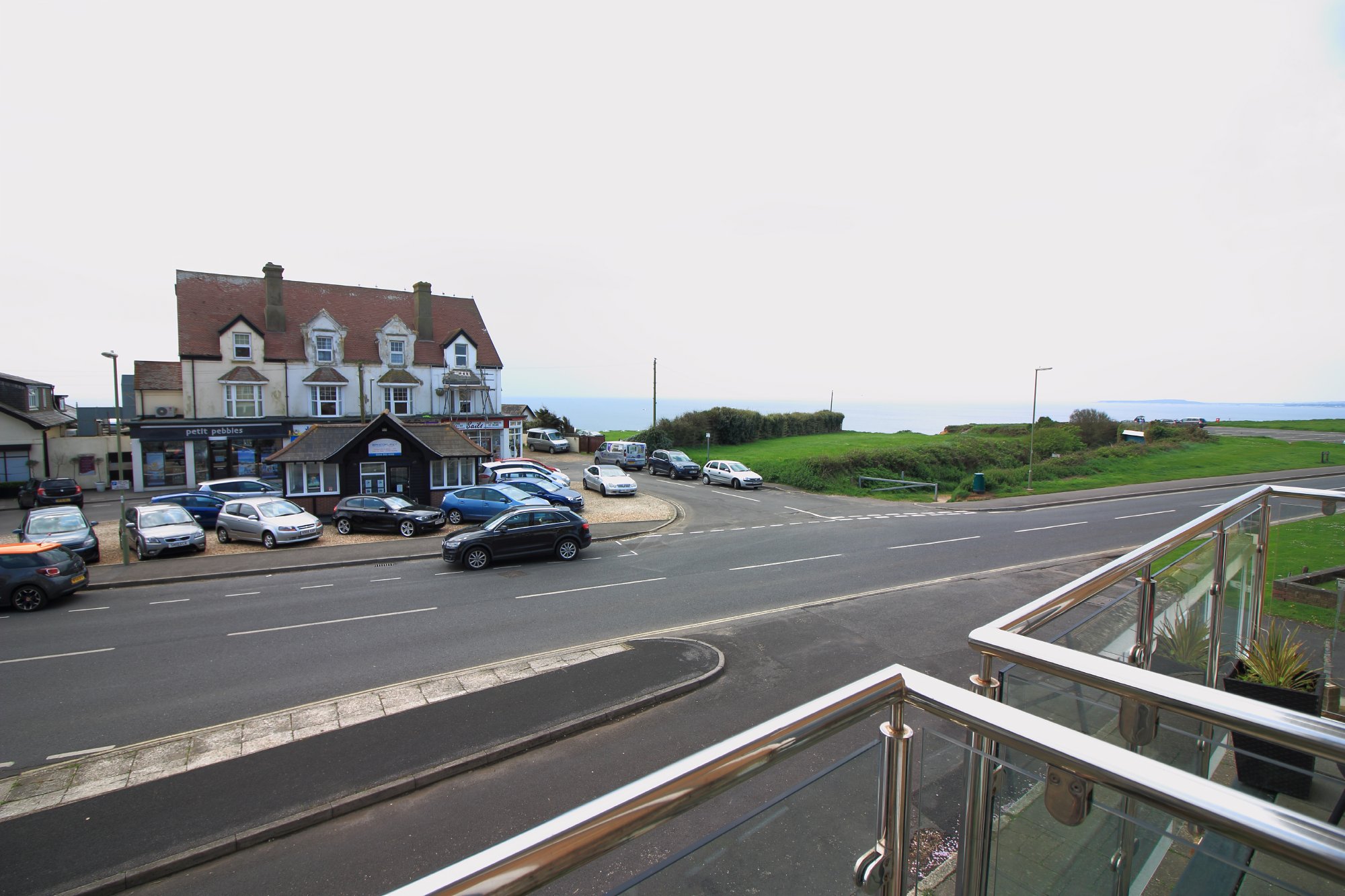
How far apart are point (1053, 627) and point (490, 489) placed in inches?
1061

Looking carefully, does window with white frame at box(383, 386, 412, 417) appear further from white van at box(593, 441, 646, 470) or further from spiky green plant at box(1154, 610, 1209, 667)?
spiky green plant at box(1154, 610, 1209, 667)

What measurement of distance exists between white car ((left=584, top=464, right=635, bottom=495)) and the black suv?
27.0 ft

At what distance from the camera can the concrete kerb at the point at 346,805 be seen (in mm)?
6734

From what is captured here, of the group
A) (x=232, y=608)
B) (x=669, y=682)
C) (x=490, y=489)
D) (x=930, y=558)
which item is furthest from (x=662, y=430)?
(x=669, y=682)

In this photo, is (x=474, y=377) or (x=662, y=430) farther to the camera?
(x=662, y=430)

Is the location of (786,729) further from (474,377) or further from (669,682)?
(474,377)

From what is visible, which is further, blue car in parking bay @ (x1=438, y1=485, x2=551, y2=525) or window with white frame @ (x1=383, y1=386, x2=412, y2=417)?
window with white frame @ (x1=383, y1=386, x2=412, y2=417)

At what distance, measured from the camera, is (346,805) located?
7.76m

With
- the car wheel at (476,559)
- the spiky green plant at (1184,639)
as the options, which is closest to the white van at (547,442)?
the car wheel at (476,559)

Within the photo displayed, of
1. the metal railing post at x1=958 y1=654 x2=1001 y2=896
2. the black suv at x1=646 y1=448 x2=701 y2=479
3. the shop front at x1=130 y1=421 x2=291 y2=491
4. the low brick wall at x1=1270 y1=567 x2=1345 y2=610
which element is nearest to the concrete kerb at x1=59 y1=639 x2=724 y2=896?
the metal railing post at x1=958 y1=654 x2=1001 y2=896

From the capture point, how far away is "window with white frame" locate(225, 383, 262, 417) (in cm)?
3897

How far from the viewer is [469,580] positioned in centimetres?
1880

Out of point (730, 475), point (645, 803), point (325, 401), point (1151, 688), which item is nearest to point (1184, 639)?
point (1151, 688)

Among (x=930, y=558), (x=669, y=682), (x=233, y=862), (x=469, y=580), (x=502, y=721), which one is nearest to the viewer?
(x=233, y=862)
